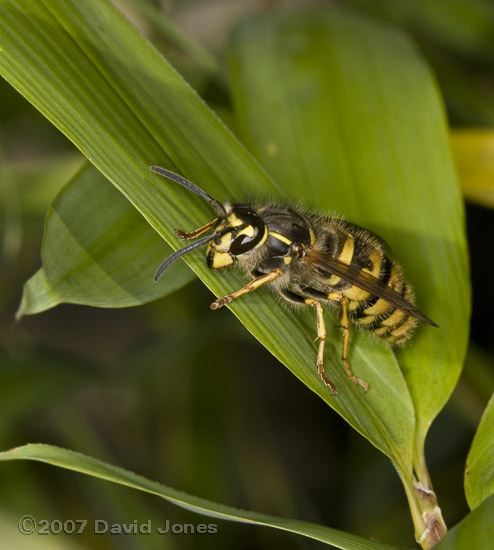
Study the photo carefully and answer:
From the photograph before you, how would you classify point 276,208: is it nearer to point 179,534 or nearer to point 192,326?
point 192,326

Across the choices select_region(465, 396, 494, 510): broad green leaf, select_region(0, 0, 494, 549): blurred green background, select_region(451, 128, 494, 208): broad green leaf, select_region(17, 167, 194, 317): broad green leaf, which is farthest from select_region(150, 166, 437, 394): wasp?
select_region(0, 0, 494, 549): blurred green background

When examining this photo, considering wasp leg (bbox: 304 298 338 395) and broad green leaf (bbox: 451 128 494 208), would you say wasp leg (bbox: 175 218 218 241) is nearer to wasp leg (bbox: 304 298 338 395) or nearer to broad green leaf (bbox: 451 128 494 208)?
wasp leg (bbox: 304 298 338 395)

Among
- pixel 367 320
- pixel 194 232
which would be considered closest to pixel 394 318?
pixel 367 320

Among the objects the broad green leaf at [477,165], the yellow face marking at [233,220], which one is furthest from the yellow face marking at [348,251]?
the broad green leaf at [477,165]

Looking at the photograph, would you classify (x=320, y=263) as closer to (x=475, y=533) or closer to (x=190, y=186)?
(x=190, y=186)

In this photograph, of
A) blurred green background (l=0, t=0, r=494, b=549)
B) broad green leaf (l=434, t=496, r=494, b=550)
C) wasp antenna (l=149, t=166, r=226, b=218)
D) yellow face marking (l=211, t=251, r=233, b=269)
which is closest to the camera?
broad green leaf (l=434, t=496, r=494, b=550)

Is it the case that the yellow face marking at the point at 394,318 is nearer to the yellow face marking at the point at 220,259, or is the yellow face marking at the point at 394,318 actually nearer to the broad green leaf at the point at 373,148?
the broad green leaf at the point at 373,148

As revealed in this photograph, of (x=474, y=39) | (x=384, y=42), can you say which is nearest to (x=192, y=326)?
(x=384, y=42)
